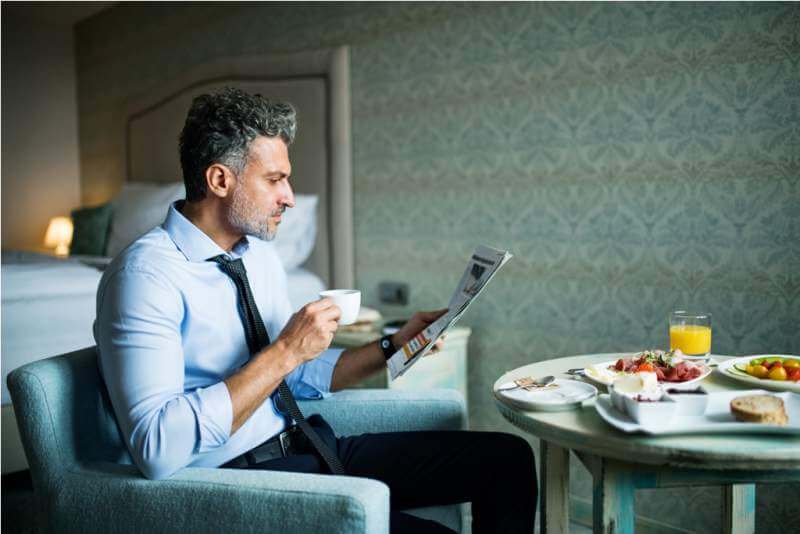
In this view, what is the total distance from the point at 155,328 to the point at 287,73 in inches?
88.6

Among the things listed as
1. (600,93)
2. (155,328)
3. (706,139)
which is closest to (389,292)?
(600,93)

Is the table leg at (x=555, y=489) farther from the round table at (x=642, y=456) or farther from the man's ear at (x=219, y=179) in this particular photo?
the man's ear at (x=219, y=179)

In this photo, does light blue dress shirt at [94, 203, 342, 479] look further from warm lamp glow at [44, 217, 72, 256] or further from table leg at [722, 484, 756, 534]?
warm lamp glow at [44, 217, 72, 256]

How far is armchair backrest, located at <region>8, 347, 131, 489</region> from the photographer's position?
1.28 metres

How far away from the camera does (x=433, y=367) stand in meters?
2.55

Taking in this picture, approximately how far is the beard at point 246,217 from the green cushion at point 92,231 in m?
2.62

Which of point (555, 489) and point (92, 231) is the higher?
point (92, 231)

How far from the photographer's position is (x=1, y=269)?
2822mm

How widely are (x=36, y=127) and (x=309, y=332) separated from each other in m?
4.59

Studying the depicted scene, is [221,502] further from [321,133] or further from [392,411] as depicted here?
[321,133]

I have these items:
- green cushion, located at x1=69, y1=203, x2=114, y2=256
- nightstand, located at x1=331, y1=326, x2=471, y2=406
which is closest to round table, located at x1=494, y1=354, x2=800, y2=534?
nightstand, located at x1=331, y1=326, x2=471, y2=406

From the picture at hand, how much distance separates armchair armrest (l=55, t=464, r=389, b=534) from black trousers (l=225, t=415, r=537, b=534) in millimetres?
242

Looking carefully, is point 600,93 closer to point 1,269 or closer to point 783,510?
point 783,510

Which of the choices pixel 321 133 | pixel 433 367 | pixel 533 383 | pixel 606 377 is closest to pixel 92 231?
pixel 321 133
